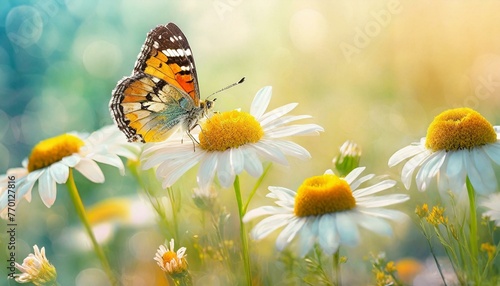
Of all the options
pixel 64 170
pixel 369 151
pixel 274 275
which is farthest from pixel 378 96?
pixel 64 170

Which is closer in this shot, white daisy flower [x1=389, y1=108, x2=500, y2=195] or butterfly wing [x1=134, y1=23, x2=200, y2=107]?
white daisy flower [x1=389, y1=108, x2=500, y2=195]

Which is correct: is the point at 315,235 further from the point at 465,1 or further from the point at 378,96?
the point at 465,1

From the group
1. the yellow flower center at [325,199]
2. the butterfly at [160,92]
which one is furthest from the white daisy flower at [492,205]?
the butterfly at [160,92]

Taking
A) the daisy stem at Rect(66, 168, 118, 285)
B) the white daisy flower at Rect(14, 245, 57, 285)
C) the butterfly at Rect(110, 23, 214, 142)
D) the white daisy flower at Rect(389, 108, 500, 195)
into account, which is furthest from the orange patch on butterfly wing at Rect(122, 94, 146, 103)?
the white daisy flower at Rect(389, 108, 500, 195)

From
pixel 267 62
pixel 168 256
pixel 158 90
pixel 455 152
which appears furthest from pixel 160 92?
pixel 267 62

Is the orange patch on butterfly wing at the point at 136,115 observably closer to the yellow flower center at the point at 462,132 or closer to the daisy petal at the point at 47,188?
the daisy petal at the point at 47,188

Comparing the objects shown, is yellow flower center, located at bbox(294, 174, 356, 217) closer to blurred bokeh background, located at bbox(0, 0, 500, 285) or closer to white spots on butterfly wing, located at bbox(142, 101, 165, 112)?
white spots on butterfly wing, located at bbox(142, 101, 165, 112)
